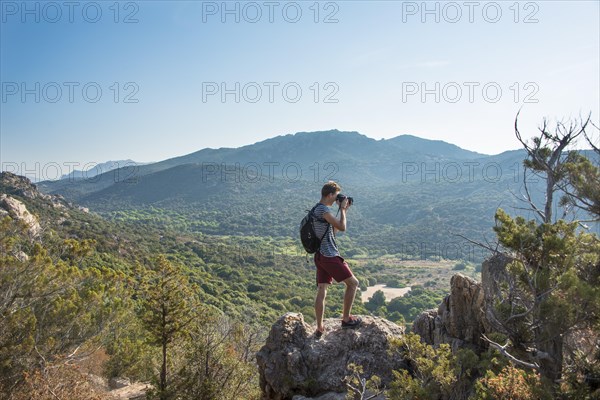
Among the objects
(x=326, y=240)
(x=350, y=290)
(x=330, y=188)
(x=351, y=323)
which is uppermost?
(x=330, y=188)

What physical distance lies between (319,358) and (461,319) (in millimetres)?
2505

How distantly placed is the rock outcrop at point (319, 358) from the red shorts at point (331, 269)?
4.58ft

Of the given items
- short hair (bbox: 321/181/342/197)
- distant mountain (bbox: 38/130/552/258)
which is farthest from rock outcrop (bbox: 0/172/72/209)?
short hair (bbox: 321/181/342/197)

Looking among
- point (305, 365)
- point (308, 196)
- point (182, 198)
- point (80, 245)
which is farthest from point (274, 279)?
point (182, 198)

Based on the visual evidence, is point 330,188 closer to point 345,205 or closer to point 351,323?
point 345,205

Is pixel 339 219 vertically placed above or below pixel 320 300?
above

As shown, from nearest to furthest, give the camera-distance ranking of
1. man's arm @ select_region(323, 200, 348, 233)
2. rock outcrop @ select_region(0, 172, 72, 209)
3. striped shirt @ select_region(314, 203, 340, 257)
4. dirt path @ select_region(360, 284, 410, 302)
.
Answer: man's arm @ select_region(323, 200, 348, 233), striped shirt @ select_region(314, 203, 340, 257), rock outcrop @ select_region(0, 172, 72, 209), dirt path @ select_region(360, 284, 410, 302)

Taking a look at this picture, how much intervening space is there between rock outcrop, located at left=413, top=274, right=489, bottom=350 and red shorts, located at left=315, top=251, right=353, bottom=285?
2.16m

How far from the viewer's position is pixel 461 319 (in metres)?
6.91

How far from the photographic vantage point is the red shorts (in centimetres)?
618

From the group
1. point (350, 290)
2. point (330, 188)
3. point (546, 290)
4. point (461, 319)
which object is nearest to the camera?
point (546, 290)

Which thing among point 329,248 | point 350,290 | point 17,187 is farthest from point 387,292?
point 329,248

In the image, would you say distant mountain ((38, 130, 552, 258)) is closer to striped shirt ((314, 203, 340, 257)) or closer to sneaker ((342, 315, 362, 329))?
sneaker ((342, 315, 362, 329))

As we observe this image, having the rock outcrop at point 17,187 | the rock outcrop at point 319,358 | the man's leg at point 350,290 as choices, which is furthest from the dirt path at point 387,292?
the man's leg at point 350,290
